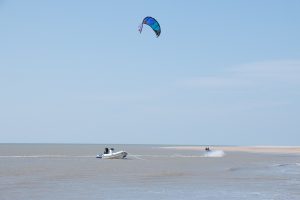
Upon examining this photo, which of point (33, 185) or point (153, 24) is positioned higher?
point (153, 24)

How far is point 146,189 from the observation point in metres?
17.0

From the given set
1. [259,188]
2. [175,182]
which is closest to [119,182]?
[175,182]

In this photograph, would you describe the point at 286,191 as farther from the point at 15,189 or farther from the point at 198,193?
the point at 15,189

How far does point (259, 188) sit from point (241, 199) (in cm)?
320

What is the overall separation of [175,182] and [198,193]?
3.90m

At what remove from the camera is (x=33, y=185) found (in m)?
18.6

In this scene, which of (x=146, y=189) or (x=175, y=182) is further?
(x=175, y=182)

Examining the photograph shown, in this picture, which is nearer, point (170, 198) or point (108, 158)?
point (170, 198)

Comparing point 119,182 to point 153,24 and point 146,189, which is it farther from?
point 153,24

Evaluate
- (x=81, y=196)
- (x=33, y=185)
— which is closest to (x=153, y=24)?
(x=33, y=185)

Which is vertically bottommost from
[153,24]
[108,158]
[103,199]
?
[103,199]

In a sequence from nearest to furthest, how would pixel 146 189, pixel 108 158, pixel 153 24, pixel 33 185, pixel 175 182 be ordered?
pixel 146 189 → pixel 33 185 → pixel 175 182 → pixel 153 24 → pixel 108 158

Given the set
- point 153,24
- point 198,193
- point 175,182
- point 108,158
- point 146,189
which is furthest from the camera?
point 108,158

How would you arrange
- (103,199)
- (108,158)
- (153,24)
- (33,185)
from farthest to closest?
(108,158) → (153,24) → (33,185) → (103,199)
